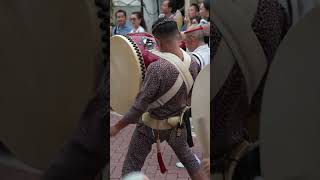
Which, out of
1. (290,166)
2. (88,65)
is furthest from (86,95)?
(290,166)

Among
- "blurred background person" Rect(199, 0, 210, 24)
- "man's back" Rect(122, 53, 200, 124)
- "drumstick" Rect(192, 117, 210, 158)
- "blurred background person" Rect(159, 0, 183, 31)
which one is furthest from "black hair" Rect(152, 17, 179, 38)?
"drumstick" Rect(192, 117, 210, 158)

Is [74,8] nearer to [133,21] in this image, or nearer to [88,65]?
[88,65]

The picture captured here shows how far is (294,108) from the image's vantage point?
4.44 feet

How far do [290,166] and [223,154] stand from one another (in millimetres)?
220

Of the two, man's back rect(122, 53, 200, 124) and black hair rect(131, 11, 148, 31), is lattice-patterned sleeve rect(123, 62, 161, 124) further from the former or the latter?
black hair rect(131, 11, 148, 31)

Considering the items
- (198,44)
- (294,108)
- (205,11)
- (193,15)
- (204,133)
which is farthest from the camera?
(198,44)

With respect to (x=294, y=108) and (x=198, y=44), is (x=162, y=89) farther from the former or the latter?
(x=294, y=108)

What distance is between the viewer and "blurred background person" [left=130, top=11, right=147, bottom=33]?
1.95 metres

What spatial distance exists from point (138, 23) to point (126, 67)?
26 cm

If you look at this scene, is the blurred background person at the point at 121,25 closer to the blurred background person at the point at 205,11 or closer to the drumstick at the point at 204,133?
the blurred background person at the point at 205,11

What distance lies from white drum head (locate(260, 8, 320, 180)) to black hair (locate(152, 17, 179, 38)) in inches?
29.7

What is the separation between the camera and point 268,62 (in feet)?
4.46

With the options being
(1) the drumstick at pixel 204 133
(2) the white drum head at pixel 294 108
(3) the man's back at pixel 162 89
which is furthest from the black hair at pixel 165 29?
(2) the white drum head at pixel 294 108

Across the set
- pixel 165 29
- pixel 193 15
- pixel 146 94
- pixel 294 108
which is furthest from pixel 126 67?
pixel 294 108
